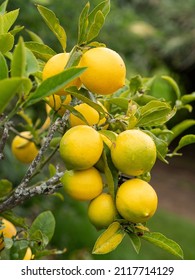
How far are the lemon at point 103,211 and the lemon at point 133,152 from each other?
0.19 ft

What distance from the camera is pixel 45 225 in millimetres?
997

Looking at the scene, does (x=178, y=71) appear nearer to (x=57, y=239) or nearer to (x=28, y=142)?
(x=57, y=239)

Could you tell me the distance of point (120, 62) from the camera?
0.76m

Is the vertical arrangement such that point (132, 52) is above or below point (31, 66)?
below

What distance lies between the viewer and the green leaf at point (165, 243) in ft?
2.56

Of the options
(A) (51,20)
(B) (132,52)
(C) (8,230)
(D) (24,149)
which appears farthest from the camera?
(B) (132,52)

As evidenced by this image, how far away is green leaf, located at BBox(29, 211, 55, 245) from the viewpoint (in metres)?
0.99

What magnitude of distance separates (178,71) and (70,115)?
8353 millimetres

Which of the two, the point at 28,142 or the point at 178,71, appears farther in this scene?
the point at 178,71

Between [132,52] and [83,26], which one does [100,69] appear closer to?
[83,26]

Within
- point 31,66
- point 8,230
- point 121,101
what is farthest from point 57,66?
point 8,230

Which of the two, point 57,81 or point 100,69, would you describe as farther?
point 100,69

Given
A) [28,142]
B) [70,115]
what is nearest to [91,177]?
[70,115]

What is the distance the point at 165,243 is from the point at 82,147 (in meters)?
0.20
